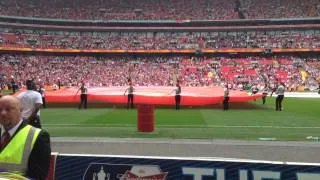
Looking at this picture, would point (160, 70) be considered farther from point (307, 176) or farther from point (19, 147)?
point (19, 147)

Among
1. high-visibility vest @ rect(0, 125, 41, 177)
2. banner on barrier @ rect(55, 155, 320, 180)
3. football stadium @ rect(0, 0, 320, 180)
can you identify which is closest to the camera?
high-visibility vest @ rect(0, 125, 41, 177)

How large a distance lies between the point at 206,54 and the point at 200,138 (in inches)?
2466

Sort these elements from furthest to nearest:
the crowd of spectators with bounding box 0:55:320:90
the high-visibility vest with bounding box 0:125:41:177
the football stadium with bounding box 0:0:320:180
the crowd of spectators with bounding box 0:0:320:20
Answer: the crowd of spectators with bounding box 0:0:320:20
the crowd of spectators with bounding box 0:55:320:90
the football stadium with bounding box 0:0:320:180
the high-visibility vest with bounding box 0:125:41:177

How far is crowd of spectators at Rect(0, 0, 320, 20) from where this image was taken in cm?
8638

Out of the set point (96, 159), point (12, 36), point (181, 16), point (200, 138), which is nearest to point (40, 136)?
point (96, 159)

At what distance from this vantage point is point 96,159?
6117 mm

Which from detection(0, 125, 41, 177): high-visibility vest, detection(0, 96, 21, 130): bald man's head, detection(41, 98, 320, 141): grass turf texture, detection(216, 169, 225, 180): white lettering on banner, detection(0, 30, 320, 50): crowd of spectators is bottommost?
detection(41, 98, 320, 141): grass turf texture

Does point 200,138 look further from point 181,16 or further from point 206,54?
point 181,16

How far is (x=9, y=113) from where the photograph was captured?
3.98 meters

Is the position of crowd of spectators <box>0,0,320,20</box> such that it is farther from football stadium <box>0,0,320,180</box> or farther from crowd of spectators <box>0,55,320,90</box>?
crowd of spectators <box>0,55,320,90</box>

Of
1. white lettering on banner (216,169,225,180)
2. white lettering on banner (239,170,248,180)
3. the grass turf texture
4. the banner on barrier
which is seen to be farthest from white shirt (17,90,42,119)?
the grass turf texture

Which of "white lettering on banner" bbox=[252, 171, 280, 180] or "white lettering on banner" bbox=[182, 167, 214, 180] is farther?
"white lettering on banner" bbox=[182, 167, 214, 180]

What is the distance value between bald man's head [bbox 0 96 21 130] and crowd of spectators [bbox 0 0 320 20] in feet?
272

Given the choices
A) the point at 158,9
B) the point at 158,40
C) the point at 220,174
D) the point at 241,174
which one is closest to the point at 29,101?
the point at 220,174
